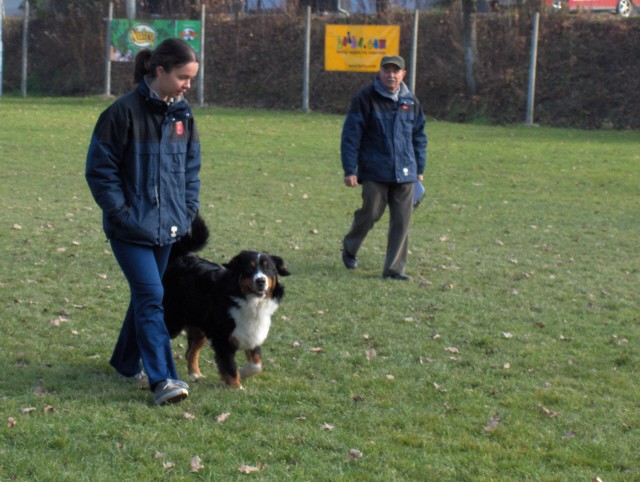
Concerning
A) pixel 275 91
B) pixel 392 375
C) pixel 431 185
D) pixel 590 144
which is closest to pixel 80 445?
pixel 392 375

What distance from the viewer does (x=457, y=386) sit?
6.29 metres

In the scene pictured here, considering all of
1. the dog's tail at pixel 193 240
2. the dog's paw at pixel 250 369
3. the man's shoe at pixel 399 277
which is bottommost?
the man's shoe at pixel 399 277

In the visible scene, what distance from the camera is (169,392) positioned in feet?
18.2

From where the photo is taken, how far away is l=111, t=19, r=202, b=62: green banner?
2883 centimetres

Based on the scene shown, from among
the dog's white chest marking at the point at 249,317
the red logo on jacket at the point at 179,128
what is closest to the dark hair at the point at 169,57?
the red logo on jacket at the point at 179,128

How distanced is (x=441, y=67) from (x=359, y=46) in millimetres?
3511

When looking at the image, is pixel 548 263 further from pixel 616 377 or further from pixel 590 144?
pixel 590 144

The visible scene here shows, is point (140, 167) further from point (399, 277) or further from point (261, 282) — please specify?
point (399, 277)

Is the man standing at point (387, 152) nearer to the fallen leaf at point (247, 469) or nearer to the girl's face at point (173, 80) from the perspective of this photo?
the girl's face at point (173, 80)

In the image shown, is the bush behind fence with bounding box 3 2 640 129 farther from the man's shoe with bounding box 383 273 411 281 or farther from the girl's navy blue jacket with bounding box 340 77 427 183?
the man's shoe with bounding box 383 273 411 281

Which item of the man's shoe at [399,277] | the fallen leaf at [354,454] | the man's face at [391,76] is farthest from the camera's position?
the man's shoe at [399,277]

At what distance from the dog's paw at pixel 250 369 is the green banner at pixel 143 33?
78.4ft

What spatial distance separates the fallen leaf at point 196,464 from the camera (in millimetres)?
4711

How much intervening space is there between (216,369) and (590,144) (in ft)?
59.3
